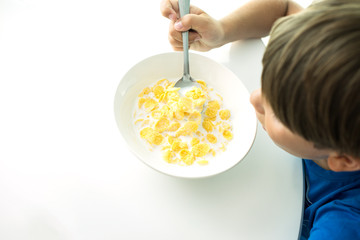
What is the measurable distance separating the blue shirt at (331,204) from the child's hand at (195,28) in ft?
1.08

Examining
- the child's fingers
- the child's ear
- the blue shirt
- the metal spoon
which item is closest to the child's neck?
the blue shirt

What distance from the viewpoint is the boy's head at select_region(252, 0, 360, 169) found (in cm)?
31

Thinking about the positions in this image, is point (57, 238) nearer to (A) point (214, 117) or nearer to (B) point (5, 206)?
(B) point (5, 206)

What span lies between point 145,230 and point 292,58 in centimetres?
35

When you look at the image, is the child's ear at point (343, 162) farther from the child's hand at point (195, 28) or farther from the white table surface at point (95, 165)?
the child's hand at point (195, 28)

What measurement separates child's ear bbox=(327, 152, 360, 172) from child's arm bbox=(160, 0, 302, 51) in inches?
14.4

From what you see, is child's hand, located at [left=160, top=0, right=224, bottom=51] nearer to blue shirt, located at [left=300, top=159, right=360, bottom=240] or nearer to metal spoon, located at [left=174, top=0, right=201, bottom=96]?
metal spoon, located at [left=174, top=0, right=201, bottom=96]

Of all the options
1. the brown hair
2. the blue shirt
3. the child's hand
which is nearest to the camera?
the brown hair

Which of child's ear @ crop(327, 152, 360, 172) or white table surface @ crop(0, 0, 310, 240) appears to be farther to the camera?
white table surface @ crop(0, 0, 310, 240)

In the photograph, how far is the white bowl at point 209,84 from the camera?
0.52m

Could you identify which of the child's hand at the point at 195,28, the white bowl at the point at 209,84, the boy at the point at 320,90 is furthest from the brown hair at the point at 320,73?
the child's hand at the point at 195,28

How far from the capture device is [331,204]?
542 mm

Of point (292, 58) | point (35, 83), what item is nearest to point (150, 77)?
point (35, 83)

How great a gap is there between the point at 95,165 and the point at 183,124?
18 centimetres
